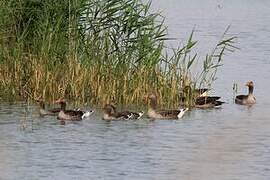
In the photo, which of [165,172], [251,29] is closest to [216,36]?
[251,29]

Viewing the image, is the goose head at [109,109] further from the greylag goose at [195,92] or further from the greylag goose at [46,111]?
the greylag goose at [195,92]

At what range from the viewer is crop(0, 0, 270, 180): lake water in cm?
1458

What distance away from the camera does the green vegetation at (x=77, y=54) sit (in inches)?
797

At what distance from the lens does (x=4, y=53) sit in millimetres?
20219

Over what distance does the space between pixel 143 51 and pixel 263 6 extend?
40.5m

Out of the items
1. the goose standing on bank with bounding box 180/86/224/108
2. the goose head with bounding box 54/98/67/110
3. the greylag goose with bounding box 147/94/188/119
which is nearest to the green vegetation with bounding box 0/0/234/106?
the goose standing on bank with bounding box 180/86/224/108

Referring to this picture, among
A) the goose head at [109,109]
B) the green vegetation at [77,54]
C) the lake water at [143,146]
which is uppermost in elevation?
the green vegetation at [77,54]

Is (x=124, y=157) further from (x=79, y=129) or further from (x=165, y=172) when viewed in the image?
(x=79, y=129)

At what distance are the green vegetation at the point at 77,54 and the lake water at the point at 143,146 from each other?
611mm

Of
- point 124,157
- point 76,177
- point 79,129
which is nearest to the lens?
point 76,177

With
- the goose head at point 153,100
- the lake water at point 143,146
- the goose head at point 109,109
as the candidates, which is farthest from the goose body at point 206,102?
the goose head at point 109,109

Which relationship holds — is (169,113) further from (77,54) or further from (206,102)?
(77,54)

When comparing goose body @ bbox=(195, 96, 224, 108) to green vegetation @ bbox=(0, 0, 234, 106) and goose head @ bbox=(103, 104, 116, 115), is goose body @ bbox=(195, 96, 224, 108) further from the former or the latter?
goose head @ bbox=(103, 104, 116, 115)

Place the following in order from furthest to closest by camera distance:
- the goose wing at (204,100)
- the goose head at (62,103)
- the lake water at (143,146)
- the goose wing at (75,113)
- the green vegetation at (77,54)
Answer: the goose wing at (204,100), the green vegetation at (77,54), the goose head at (62,103), the goose wing at (75,113), the lake water at (143,146)
